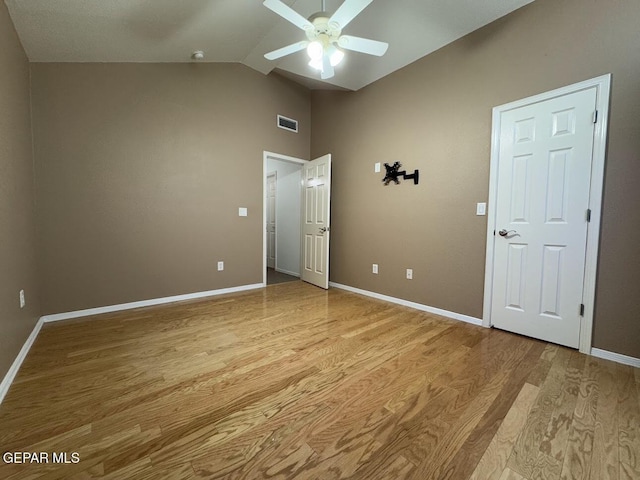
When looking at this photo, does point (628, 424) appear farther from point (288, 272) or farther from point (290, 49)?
point (288, 272)

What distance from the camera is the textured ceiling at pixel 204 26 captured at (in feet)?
6.68

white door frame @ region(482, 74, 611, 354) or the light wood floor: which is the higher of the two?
white door frame @ region(482, 74, 611, 354)

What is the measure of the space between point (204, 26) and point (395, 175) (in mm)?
2491

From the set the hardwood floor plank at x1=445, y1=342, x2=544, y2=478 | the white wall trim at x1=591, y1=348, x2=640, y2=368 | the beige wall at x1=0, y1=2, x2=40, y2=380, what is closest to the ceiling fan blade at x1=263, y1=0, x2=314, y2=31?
the beige wall at x1=0, y1=2, x2=40, y2=380

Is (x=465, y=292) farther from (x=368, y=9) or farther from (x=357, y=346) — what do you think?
(x=368, y=9)

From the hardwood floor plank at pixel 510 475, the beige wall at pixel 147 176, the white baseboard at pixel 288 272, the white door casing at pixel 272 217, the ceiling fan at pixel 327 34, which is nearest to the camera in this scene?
the hardwood floor plank at pixel 510 475

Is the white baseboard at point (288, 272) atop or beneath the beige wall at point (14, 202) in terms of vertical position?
beneath

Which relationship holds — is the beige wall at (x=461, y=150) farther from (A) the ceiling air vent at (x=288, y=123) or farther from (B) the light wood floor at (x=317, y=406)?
(B) the light wood floor at (x=317, y=406)

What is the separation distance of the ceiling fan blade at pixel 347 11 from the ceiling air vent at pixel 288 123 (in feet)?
7.21

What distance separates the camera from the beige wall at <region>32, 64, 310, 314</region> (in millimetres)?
2521

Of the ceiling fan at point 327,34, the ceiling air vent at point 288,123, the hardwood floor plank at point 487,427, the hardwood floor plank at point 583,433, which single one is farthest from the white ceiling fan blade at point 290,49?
the hardwood floor plank at point 583,433

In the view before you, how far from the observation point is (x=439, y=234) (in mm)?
2836

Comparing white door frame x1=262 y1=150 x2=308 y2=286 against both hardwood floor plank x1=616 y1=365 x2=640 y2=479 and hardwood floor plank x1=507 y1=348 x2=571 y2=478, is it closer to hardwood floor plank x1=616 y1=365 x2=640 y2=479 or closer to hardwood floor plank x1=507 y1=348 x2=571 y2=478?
hardwood floor plank x1=507 y1=348 x2=571 y2=478

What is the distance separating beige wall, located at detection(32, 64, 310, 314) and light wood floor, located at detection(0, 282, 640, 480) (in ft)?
2.45
